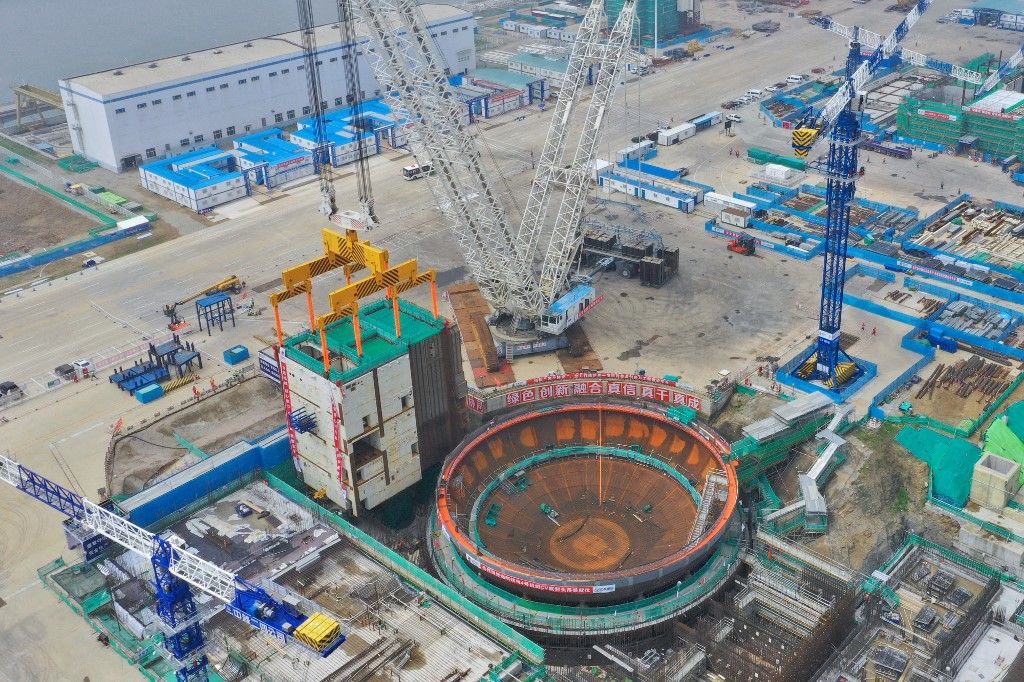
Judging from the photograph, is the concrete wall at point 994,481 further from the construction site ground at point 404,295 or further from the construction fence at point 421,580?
the construction fence at point 421,580

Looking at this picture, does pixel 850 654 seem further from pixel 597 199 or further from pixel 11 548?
pixel 597 199

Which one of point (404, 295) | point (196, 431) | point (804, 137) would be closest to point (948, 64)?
point (804, 137)

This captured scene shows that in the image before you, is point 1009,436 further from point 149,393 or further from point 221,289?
point 221,289

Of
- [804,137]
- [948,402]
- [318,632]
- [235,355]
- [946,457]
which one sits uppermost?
[804,137]

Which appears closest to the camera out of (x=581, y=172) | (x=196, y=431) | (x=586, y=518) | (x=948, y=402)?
(x=586, y=518)

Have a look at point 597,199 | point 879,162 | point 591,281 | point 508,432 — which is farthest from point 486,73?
point 508,432

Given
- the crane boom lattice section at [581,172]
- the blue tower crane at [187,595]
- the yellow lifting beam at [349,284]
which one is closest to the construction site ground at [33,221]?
the crane boom lattice section at [581,172]
